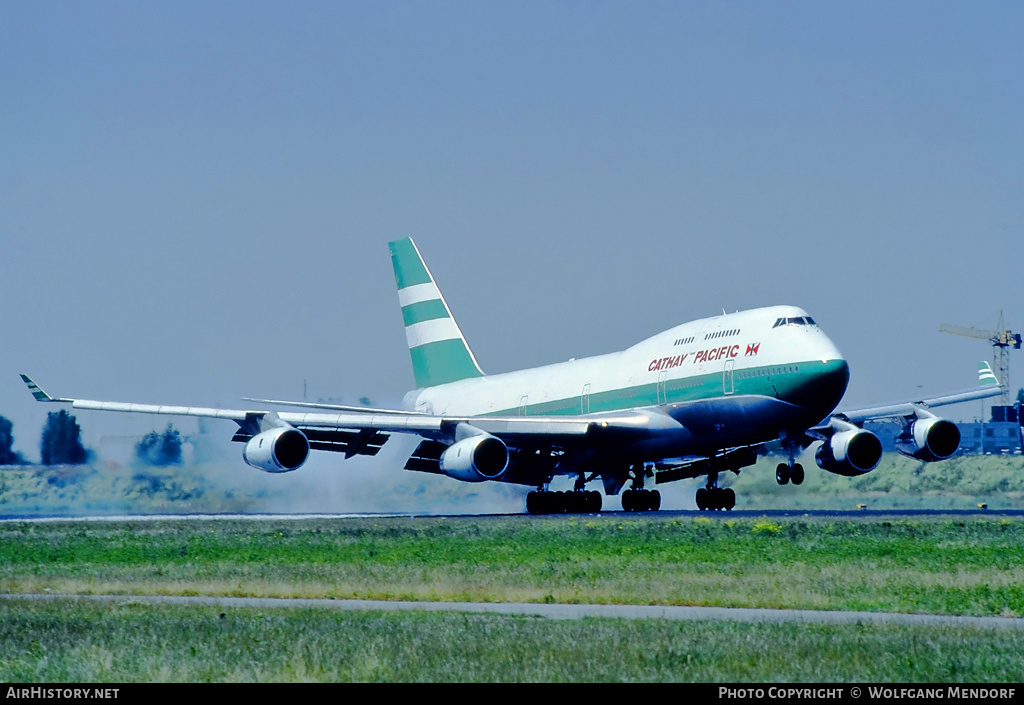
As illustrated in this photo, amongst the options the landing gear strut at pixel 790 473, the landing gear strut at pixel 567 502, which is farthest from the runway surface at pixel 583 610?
the landing gear strut at pixel 567 502

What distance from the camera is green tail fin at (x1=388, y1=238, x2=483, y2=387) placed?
5488 cm

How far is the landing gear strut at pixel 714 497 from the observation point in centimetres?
4384

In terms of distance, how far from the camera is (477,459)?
4031 centimetres

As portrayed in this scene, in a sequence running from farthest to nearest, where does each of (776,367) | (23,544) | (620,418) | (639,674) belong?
(620,418), (776,367), (23,544), (639,674)

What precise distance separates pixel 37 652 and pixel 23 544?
19.8m

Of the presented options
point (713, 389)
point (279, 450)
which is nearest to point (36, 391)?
point (279, 450)

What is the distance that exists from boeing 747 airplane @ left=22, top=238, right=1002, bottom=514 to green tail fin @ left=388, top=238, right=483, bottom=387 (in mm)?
4726

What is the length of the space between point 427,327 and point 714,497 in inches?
655

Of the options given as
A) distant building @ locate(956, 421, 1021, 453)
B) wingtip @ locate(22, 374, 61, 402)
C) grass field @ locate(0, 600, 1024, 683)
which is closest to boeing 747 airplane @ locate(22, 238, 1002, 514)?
wingtip @ locate(22, 374, 61, 402)

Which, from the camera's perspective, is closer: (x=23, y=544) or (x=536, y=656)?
(x=536, y=656)

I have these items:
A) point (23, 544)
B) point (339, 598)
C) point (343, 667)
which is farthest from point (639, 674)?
point (23, 544)

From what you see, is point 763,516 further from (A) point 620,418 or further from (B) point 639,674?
(B) point 639,674

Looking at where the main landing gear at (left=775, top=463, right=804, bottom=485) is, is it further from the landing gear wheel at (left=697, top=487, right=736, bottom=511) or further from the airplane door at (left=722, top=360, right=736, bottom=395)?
the landing gear wheel at (left=697, top=487, right=736, bottom=511)
